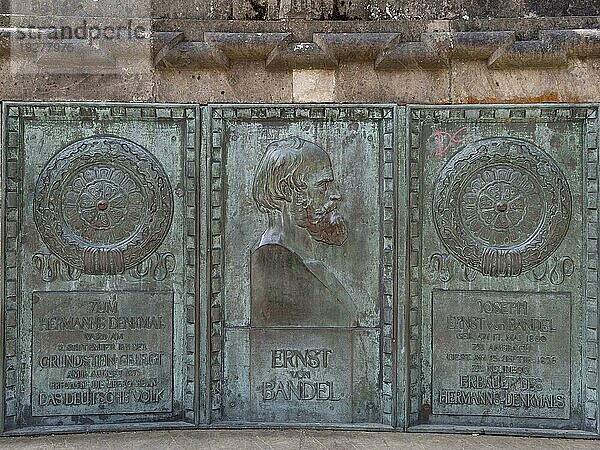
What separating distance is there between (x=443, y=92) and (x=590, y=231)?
5.28ft

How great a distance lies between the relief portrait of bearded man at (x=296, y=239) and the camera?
525 centimetres

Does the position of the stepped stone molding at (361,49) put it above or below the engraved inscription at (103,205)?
above

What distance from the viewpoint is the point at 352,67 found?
5.29 m

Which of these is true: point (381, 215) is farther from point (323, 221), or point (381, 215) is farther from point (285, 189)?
point (285, 189)

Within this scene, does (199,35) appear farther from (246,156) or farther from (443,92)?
(443,92)

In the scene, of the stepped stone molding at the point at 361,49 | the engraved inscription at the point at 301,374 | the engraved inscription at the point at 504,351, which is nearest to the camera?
the stepped stone molding at the point at 361,49

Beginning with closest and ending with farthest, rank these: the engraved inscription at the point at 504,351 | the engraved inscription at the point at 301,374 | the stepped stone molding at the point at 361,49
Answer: the stepped stone molding at the point at 361,49 < the engraved inscription at the point at 504,351 < the engraved inscription at the point at 301,374

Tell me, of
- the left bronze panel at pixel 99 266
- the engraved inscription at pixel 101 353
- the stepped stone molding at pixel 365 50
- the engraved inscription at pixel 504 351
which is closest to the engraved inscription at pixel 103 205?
the left bronze panel at pixel 99 266

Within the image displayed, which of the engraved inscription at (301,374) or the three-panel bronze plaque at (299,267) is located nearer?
the three-panel bronze plaque at (299,267)

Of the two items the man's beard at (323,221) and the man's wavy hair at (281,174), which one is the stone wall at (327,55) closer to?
the man's wavy hair at (281,174)

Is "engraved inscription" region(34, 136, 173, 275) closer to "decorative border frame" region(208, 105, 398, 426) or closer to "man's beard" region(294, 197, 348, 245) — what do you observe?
"decorative border frame" region(208, 105, 398, 426)

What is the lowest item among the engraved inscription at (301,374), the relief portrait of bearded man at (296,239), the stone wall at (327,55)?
the engraved inscription at (301,374)

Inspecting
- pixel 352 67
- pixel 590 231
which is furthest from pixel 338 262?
pixel 590 231

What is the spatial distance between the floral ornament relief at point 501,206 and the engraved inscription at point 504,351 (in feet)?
1.02
